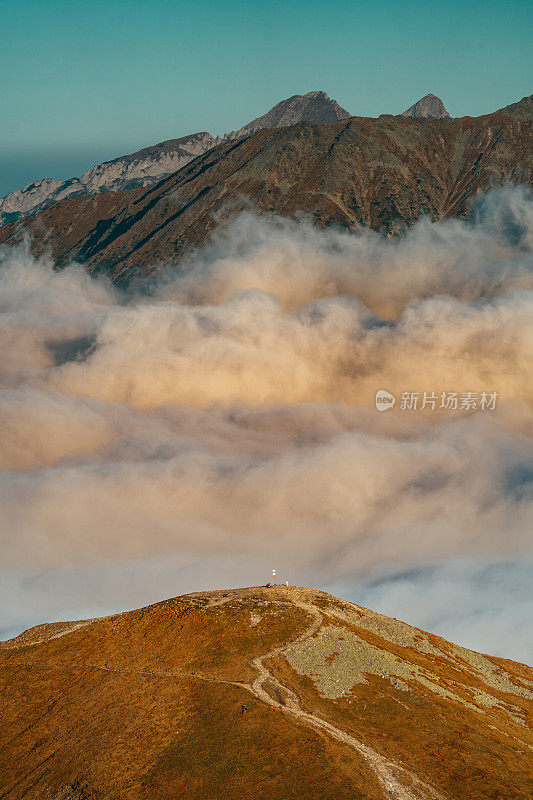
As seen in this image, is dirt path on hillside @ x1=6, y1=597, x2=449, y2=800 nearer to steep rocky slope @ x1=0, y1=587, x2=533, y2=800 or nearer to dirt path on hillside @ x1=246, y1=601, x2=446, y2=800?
dirt path on hillside @ x1=246, y1=601, x2=446, y2=800

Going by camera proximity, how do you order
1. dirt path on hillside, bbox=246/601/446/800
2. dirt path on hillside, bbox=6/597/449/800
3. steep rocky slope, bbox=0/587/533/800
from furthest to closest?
1. steep rocky slope, bbox=0/587/533/800
2. dirt path on hillside, bbox=6/597/449/800
3. dirt path on hillside, bbox=246/601/446/800

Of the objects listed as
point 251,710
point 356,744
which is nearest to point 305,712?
point 251,710

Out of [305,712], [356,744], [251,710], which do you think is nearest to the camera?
[356,744]

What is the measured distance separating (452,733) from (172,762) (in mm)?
38411

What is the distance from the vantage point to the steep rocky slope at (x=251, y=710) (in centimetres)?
7575

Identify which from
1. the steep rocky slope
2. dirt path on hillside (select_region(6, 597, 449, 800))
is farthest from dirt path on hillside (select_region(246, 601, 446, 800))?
the steep rocky slope

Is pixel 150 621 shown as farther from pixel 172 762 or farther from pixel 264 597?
pixel 172 762

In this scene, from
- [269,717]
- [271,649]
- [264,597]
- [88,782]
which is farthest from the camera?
[264,597]

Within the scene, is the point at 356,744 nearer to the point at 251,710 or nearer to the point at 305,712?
the point at 305,712

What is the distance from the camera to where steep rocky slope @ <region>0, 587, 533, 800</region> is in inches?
2982

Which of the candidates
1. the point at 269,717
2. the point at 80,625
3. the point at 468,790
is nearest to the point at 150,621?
the point at 80,625

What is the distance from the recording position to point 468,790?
246ft

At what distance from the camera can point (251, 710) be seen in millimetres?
87312

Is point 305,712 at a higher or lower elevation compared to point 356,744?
higher
